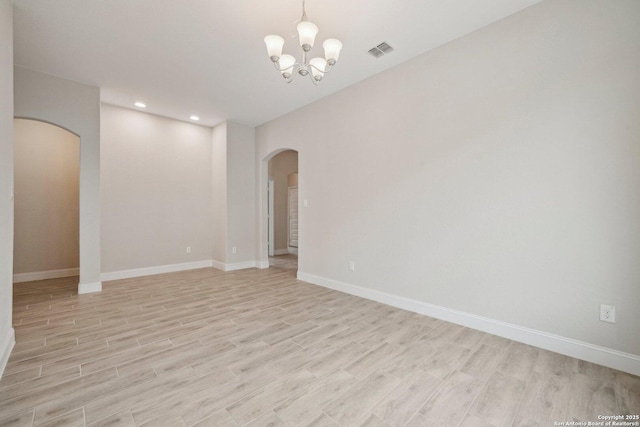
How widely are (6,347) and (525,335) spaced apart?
14.4 feet

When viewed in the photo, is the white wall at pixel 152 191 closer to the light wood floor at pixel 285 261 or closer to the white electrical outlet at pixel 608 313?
the light wood floor at pixel 285 261

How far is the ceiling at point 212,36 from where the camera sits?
250 cm

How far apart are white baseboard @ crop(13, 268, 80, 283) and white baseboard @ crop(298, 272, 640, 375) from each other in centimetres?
544

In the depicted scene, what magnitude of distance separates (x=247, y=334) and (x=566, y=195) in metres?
3.11

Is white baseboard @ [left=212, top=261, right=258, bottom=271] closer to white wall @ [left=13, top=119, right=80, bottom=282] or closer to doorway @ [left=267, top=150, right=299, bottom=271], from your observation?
doorway @ [left=267, top=150, right=299, bottom=271]

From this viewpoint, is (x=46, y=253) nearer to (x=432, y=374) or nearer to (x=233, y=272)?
(x=233, y=272)

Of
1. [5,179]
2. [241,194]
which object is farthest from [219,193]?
[5,179]

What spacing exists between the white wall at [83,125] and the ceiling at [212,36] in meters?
0.18

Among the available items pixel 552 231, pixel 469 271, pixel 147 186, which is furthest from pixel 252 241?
pixel 552 231

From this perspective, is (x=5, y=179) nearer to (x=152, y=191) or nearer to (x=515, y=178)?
(x=152, y=191)

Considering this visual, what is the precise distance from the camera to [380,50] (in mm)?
3154

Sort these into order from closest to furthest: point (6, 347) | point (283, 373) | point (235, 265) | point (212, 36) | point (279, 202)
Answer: point (283, 373), point (6, 347), point (212, 36), point (235, 265), point (279, 202)

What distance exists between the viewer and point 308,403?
1.71 meters

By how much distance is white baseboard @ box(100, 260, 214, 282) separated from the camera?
4.80 metres
